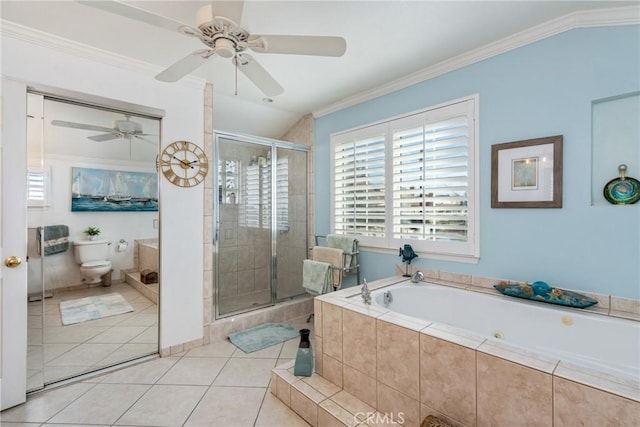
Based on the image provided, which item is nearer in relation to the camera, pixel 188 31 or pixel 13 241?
pixel 188 31

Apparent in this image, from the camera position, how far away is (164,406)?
190 cm

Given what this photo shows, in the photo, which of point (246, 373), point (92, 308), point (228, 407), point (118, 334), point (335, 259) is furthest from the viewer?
point (335, 259)

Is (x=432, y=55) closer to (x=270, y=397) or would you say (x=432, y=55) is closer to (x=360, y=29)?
(x=360, y=29)

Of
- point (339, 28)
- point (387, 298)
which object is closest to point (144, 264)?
point (387, 298)

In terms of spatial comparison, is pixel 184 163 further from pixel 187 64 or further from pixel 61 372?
pixel 61 372

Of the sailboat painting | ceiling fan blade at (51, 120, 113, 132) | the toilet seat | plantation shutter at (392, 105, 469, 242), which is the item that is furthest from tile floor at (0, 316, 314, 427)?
ceiling fan blade at (51, 120, 113, 132)

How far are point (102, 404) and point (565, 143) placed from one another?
11.5 ft

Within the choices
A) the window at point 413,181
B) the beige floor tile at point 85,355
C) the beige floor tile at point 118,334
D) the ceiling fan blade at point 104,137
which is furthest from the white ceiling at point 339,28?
the beige floor tile at point 85,355

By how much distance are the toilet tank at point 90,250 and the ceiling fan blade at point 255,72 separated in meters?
1.81

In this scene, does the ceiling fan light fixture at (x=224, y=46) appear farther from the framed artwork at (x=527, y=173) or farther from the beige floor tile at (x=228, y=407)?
the beige floor tile at (x=228, y=407)

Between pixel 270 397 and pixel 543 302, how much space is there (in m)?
1.93

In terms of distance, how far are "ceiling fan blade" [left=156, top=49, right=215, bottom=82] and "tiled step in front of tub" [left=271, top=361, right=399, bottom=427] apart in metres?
2.04

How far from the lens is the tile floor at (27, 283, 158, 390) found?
6.75 feet

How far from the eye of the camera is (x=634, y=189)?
1741 millimetres
